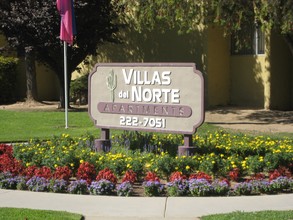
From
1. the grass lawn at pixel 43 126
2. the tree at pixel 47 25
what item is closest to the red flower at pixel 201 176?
the grass lawn at pixel 43 126

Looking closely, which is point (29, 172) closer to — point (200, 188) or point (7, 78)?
point (200, 188)

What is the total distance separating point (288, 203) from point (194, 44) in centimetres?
1555

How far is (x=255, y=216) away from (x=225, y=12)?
10.7 meters

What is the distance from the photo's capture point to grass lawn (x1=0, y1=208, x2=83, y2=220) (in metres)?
6.87

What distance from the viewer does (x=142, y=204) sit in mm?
7793

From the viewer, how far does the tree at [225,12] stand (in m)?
15.5

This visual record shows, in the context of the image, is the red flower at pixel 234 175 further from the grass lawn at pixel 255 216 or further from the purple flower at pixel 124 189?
the grass lawn at pixel 255 216

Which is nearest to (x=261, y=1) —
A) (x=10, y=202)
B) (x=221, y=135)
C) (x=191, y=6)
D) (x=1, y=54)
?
(x=191, y=6)

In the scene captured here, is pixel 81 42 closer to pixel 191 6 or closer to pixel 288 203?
pixel 191 6

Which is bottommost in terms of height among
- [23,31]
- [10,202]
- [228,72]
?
[10,202]

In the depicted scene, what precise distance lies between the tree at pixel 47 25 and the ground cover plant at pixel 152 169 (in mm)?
9819

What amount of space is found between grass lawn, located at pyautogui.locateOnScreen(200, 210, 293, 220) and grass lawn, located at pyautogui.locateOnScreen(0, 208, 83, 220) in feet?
5.27

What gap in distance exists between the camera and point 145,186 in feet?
27.3

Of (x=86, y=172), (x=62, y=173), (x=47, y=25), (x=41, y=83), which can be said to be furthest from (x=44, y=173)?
(x=41, y=83)
